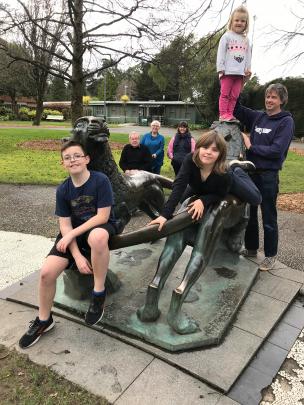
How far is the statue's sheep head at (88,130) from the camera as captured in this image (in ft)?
10.1

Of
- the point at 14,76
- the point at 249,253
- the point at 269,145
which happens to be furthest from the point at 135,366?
the point at 14,76

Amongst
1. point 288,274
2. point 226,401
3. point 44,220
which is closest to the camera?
point 226,401

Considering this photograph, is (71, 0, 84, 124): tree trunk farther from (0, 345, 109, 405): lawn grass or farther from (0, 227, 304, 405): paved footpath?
(0, 345, 109, 405): lawn grass

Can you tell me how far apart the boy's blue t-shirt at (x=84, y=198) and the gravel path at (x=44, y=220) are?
3090 millimetres

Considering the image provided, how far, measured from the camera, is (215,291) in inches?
138

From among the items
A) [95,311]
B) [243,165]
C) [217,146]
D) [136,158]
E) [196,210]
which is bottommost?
[95,311]

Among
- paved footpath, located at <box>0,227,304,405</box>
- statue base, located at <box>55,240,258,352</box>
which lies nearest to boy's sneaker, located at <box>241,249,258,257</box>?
statue base, located at <box>55,240,258,352</box>

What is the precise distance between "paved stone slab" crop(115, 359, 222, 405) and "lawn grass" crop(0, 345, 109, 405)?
0.19m

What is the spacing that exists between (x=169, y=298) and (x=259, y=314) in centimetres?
79

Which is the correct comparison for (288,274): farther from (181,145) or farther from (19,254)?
(181,145)

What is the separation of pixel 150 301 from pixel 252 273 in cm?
143

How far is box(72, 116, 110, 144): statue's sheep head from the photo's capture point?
3.09m

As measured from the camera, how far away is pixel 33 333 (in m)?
2.92

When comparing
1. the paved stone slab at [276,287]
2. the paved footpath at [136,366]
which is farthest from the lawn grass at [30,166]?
the paved footpath at [136,366]
